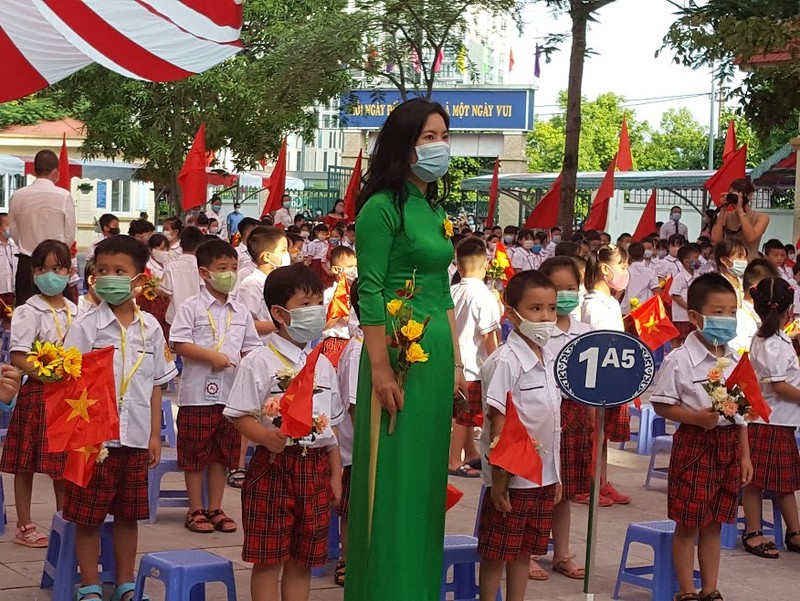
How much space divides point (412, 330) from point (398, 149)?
0.70 meters

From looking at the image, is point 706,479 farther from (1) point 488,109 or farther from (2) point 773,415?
(1) point 488,109

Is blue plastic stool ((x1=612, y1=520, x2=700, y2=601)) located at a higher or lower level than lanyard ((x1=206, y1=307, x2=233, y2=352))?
lower

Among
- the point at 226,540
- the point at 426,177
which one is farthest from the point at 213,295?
the point at 426,177

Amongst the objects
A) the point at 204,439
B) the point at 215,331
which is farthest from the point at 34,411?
the point at 215,331

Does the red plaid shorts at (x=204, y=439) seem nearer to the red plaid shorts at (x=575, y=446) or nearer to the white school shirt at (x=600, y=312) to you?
the red plaid shorts at (x=575, y=446)

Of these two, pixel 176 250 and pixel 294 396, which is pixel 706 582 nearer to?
pixel 294 396

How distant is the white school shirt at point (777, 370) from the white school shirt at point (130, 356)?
130 inches

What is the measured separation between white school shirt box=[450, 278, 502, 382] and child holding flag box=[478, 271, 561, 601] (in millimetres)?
3097

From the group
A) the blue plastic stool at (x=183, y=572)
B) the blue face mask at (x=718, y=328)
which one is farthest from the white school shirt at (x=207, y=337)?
the blue face mask at (x=718, y=328)

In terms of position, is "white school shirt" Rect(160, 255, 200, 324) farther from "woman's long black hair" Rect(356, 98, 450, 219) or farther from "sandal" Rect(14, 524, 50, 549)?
"woman's long black hair" Rect(356, 98, 450, 219)

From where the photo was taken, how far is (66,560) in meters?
5.80

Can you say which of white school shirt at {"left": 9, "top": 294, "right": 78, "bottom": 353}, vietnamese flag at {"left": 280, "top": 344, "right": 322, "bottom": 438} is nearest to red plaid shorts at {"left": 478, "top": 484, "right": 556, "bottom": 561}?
vietnamese flag at {"left": 280, "top": 344, "right": 322, "bottom": 438}

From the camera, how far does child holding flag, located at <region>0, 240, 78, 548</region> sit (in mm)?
6836

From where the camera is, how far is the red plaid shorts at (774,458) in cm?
735
